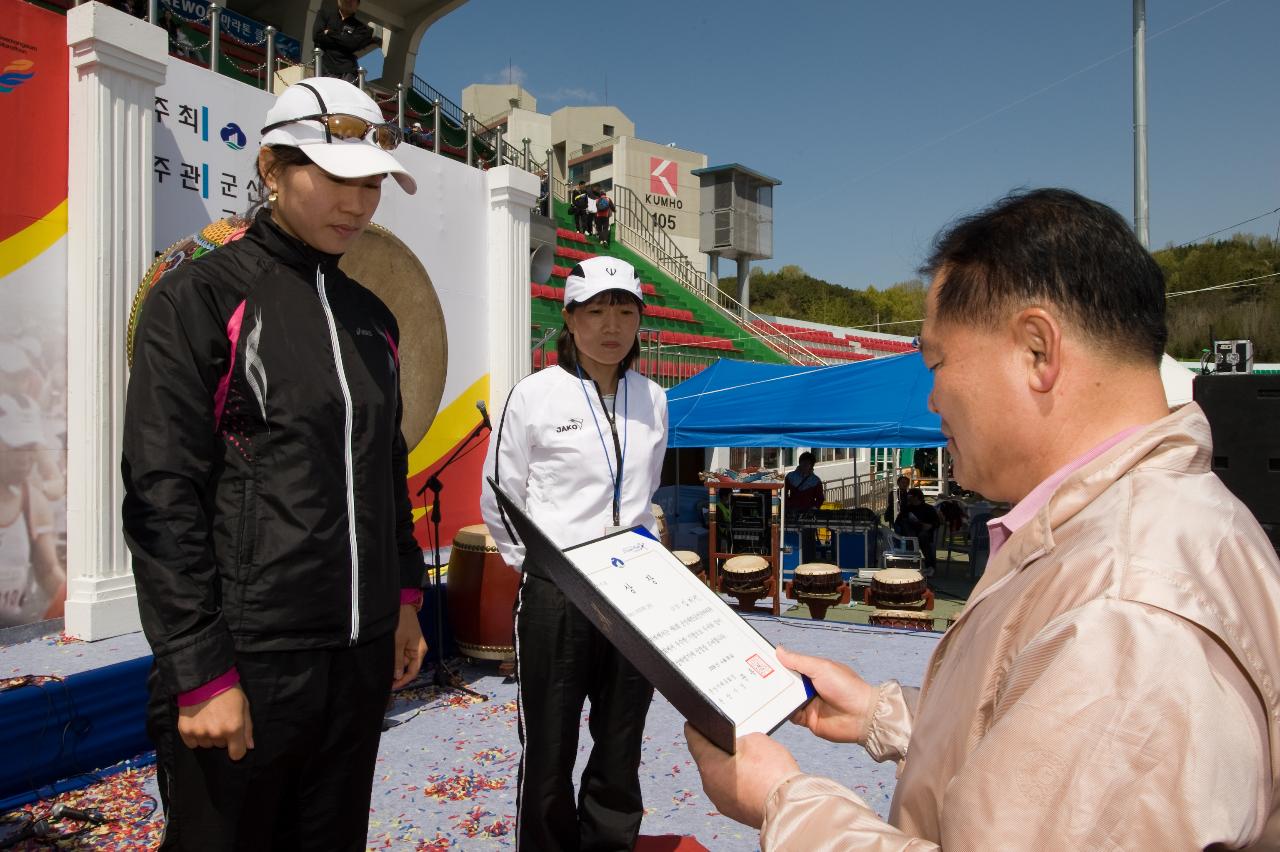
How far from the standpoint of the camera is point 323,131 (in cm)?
178

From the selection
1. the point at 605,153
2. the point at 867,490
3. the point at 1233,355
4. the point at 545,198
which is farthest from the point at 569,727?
the point at 605,153

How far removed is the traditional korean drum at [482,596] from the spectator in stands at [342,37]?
6141 millimetres

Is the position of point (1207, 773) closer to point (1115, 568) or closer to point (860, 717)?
point (1115, 568)

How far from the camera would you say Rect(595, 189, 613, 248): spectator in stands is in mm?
17297

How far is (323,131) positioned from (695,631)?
4.42ft

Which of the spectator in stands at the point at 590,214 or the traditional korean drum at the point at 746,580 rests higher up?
the spectator in stands at the point at 590,214

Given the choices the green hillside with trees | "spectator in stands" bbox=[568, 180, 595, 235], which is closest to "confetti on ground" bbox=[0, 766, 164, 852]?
"spectator in stands" bbox=[568, 180, 595, 235]

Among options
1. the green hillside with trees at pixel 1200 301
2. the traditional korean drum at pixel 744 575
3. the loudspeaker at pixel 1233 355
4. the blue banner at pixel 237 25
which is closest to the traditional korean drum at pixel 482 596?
the traditional korean drum at pixel 744 575

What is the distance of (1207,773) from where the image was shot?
0.66 metres

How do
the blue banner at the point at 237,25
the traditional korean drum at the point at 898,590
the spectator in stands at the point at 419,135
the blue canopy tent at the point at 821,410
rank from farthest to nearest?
the blue banner at the point at 237,25 < the spectator in stands at the point at 419,135 < the blue canopy tent at the point at 821,410 < the traditional korean drum at the point at 898,590

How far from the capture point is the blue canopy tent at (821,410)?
7.86 m

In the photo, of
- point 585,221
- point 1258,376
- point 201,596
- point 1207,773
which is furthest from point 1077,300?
point 585,221

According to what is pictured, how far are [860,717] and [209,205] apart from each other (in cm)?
550

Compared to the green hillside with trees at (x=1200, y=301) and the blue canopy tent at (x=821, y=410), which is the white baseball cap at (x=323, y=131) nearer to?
the blue canopy tent at (x=821, y=410)
